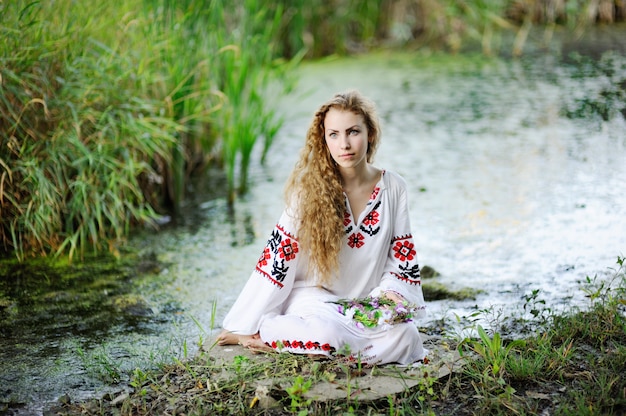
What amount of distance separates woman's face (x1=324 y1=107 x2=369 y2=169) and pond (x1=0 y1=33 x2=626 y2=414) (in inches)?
32.2

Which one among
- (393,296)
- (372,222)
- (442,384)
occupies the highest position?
(372,222)

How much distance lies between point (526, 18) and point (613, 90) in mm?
2661

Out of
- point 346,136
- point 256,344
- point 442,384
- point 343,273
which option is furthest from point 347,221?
point 442,384

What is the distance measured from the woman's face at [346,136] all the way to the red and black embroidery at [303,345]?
61 cm

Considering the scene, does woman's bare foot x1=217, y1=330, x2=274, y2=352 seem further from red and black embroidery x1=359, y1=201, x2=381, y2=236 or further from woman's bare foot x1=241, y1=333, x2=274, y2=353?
red and black embroidery x1=359, y1=201, x2=381, y2=236

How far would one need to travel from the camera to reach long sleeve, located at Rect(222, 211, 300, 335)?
281cm

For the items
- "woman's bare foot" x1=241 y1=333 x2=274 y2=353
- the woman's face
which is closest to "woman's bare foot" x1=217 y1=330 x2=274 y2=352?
"woman's bare foot" x1=241 y1=333 x2=274 y2=353

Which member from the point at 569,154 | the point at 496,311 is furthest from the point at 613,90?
the point at 496,311

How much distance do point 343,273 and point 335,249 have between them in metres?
0.13

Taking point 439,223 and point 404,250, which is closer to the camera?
point 404,250

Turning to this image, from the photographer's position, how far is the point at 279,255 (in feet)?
9.26

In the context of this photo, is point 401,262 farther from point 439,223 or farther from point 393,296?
point 439,223

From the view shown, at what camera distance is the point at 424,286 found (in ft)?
11.7

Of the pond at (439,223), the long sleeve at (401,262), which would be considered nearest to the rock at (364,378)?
the long sleeve at (401,262)
